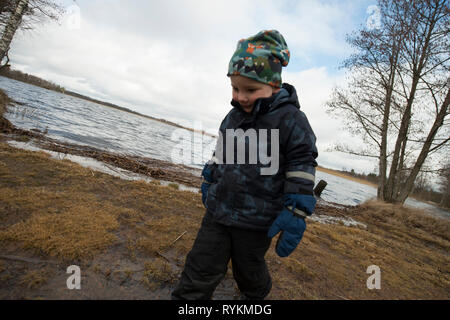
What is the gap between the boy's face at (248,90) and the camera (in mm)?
1769

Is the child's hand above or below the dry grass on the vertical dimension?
above

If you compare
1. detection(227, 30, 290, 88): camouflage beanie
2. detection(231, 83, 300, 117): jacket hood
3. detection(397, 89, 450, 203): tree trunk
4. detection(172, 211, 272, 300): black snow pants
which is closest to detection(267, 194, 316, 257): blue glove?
detection(172, 211, 272, 300): black snow pants

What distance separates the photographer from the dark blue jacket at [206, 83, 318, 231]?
5.57 ft

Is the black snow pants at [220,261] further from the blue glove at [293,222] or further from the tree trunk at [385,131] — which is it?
the tree trunk at [385,131]

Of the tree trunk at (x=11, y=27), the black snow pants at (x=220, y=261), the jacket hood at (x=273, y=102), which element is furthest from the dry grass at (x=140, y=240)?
the tree trunk at (x=11, y=27)

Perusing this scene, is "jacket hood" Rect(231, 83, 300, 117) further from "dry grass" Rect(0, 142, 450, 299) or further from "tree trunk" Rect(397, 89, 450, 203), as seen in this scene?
"tree trunk" Rect(397, 89, 450, 203)

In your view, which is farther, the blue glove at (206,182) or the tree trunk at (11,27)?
the tree trunk at (11,27)

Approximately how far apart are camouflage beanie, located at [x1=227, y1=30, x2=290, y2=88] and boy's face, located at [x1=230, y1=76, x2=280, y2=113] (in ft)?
0.11

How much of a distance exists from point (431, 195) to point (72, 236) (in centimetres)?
7585

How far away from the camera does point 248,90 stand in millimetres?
1806

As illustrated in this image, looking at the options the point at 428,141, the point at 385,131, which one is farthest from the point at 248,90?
the point at 385,131

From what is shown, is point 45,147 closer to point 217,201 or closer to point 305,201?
point 217,201
